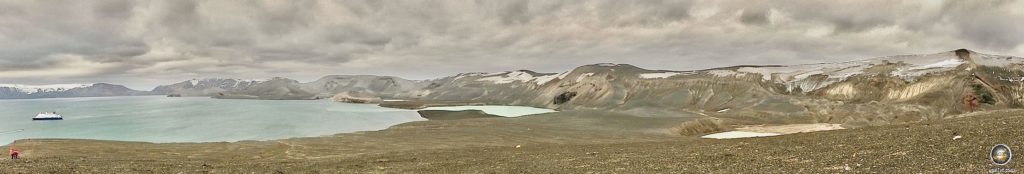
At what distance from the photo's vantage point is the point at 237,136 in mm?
102312

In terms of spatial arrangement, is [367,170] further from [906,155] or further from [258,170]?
[906,155]

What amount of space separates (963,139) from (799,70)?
181698 mm

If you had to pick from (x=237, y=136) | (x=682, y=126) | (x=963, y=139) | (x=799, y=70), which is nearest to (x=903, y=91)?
(x=799, y=70)

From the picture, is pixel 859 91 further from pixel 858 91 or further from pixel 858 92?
pixel 858 92

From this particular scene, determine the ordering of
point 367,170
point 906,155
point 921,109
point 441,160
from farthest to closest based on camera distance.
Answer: point 921,109 < point 441,160 < point 367,170 < point 906,155
